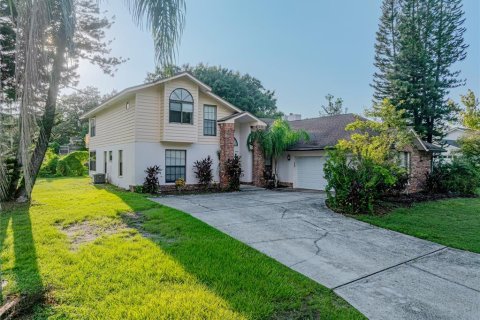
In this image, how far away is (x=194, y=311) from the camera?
11.5 ft

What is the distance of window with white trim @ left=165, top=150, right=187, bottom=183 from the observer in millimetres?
14531

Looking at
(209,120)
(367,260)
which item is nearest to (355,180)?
(367,260)

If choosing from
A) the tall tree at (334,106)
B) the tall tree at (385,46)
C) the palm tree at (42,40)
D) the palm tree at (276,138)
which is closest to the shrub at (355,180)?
the palm tree at (276,138)

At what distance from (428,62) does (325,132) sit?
12.0 meters

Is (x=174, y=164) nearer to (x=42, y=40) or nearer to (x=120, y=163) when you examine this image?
(x=120, y=163)

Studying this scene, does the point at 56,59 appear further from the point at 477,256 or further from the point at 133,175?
the point at 133,175

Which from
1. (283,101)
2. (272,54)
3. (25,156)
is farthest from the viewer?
(283,101)

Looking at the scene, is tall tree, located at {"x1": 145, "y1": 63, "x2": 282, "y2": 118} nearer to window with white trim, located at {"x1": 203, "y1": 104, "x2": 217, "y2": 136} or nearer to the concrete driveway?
window with white trim, located at {"x1": 203, "y1": 104, "x2": 217, "y2": 136}

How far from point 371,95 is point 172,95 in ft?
62.0

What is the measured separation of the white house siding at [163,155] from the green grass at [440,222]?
27.9 feet

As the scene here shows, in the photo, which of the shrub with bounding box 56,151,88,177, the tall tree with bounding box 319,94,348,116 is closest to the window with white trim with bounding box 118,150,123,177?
the shrub with bounding box 56,151,88,177

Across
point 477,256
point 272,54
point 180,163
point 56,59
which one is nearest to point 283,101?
point 272,54

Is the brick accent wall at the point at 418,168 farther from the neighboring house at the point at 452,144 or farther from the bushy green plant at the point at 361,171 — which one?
the bushy green plant at the point at 361,171

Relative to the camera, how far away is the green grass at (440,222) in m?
7.21
